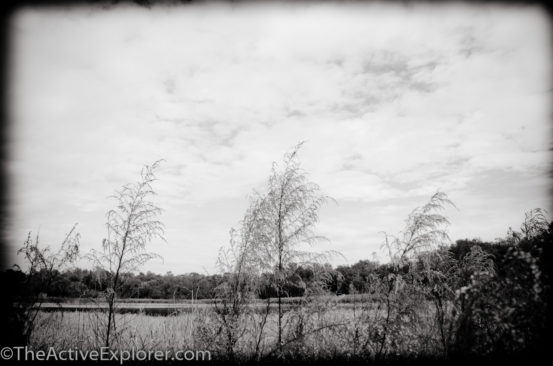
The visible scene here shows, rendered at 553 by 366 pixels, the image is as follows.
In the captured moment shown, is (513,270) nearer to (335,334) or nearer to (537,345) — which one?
(537,345)

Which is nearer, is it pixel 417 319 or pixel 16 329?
pixel 16 329

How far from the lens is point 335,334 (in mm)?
7738

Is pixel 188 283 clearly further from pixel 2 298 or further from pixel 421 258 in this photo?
pixel 421 258

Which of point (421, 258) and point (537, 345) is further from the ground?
point (421, 258)

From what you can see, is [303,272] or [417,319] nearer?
[417,319]

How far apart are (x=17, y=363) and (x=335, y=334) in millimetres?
6875

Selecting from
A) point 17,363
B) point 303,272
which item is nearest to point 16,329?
point 17,363

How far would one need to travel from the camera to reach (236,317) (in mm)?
7352

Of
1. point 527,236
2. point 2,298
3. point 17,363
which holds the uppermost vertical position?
point 527,236

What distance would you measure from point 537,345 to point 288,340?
482 centimetres

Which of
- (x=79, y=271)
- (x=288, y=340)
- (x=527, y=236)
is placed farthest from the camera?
(x=527, y=236)

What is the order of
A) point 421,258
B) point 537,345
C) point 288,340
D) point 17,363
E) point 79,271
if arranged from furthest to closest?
point 79,271 < point 421,258 < point 288,340 < point 17,363 < point 537,345

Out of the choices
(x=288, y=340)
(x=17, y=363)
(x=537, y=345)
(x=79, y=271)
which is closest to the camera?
(x=537, y=345)

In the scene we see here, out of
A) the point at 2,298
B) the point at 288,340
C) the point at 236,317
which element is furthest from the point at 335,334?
the point at 2,298
